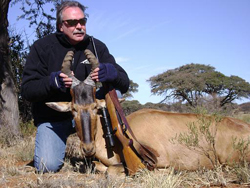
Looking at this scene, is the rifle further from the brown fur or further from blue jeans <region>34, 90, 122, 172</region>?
blue jeans <region>34, 90, 122, 172</region>

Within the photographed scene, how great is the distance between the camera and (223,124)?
4.26 metres

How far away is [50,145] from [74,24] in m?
1.65

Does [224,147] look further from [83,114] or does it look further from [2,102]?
[2,102]

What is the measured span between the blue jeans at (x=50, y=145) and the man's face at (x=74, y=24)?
1.20m

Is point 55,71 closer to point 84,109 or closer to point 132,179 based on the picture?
point 84,109

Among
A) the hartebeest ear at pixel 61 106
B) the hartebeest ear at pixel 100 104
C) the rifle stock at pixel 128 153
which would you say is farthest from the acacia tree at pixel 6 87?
the rifle stock at pixel 128 153

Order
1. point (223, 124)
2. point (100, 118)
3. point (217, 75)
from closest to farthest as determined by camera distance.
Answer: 1. point (100, 118)
2. point (223, 124)
3. point (217, 75)

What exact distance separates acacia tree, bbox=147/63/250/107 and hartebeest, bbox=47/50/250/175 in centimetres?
1688

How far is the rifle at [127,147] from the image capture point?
348 cm

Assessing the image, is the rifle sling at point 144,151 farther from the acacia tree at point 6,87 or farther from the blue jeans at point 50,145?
the acacia tree at point 6,87

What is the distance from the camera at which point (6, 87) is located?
6.95 m

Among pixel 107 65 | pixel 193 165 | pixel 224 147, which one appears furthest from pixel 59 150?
pixel 224 147

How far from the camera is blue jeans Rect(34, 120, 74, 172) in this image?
413 cm

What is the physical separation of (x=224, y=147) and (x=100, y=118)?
5.43 feet
